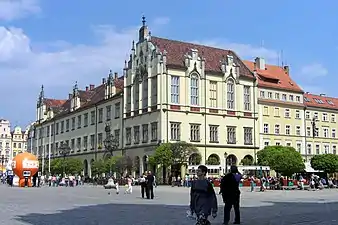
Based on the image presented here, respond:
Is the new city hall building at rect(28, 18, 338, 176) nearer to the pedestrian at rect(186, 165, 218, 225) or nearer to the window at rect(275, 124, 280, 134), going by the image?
the window at rect(275, 124, 280, 134)

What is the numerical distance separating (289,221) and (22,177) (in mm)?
44062

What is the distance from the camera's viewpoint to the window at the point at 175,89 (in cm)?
6531

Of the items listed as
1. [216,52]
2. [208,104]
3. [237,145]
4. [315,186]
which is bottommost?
[315,186]

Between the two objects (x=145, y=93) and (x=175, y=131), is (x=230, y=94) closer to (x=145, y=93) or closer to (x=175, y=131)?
(x=175, y=131)

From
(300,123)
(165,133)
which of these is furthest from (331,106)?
(165,133)

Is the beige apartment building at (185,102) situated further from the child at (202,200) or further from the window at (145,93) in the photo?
the child at (202,200)

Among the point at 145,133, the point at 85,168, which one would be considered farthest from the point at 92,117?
the point at 145,133

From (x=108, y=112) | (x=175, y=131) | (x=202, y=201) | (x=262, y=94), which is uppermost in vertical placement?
(x=262, y=94)

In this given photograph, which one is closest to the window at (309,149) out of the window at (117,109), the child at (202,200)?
the window at (117,109)

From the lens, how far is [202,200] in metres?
11.8

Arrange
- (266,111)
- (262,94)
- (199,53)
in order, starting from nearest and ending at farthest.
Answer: (199,53) → (266,111) → (262,94)

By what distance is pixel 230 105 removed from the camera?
7062 centimetres

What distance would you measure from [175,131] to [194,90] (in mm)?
6314

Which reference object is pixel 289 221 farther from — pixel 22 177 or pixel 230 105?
pixel 230 105
